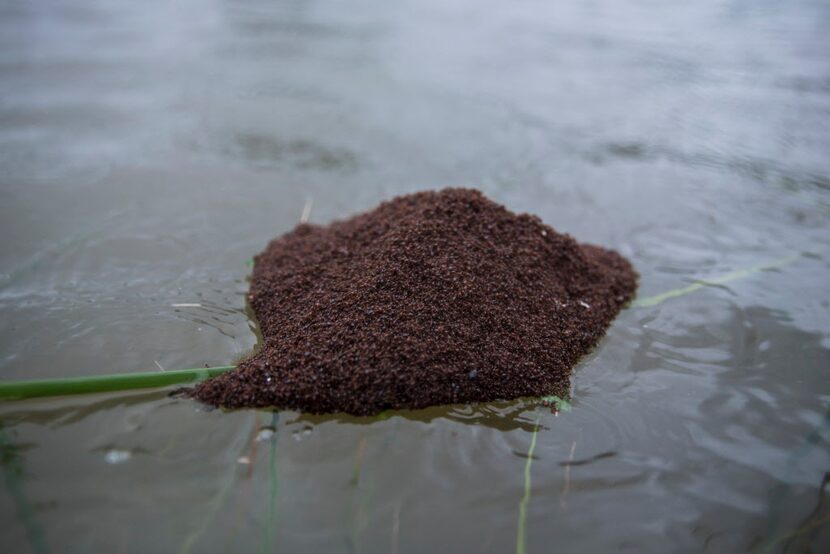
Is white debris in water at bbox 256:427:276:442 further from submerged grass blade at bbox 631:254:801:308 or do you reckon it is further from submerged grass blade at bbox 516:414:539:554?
submerged grass blade at bbox 631:254:801:308

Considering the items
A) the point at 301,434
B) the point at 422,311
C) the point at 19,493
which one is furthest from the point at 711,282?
the point at 19,493

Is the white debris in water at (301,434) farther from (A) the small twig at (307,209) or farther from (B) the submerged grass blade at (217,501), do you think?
(A) the small twig at (307,209)

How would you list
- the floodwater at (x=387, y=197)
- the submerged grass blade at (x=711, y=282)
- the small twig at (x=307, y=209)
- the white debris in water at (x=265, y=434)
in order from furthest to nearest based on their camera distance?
the small twig at (x=307, y=209) < the submerged grass blade at (x=711, y=282) < the white debris in water at (x=265, y=434) < the floodwater at (x=387, y=197)

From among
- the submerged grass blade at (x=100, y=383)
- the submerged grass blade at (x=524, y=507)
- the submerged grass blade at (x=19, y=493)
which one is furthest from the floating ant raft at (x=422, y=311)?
the submerged grass blade at (x=19, y=493)

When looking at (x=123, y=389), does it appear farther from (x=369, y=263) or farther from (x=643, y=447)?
(x=643, y=447)

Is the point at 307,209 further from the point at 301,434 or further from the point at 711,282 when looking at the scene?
the point at 711,282

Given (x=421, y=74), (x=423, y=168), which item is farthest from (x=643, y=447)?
(x=421, y=74)

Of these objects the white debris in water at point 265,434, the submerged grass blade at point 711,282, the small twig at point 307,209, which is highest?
the small twig at point 307,209

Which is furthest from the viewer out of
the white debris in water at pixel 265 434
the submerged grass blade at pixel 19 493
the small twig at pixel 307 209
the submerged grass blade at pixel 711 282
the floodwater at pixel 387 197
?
the small twig at pixel 307 209
